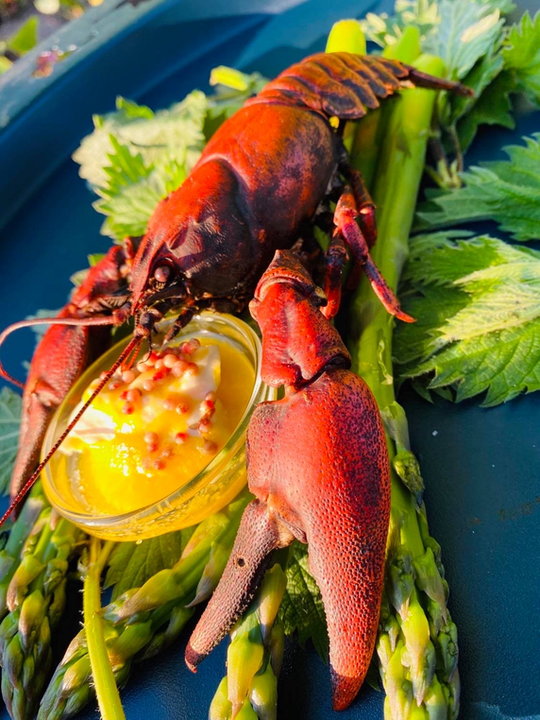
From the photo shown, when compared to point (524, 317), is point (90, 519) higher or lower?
higher

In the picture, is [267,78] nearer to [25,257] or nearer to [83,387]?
[25,257]

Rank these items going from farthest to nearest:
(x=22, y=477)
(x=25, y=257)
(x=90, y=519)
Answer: (x=25, y=257), (x=22, y=477), (x=90, y=519)

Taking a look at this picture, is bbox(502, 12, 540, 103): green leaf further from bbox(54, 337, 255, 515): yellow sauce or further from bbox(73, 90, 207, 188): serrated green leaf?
bbox(54, 337, 255, 515): yellow sauce

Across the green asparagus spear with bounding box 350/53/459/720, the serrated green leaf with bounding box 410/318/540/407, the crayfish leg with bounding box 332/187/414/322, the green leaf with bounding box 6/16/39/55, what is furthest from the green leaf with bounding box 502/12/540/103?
the green leaf with bounding box 6/16/39/55

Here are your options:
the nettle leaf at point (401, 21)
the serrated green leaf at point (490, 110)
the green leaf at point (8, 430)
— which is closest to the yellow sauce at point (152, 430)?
the green leaf at point (8, 430)

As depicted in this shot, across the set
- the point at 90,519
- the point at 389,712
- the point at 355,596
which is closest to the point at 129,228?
the point at 90,519

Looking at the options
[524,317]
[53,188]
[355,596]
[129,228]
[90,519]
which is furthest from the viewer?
[53,188]

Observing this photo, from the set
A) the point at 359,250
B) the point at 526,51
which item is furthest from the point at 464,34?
the point at 359,250
